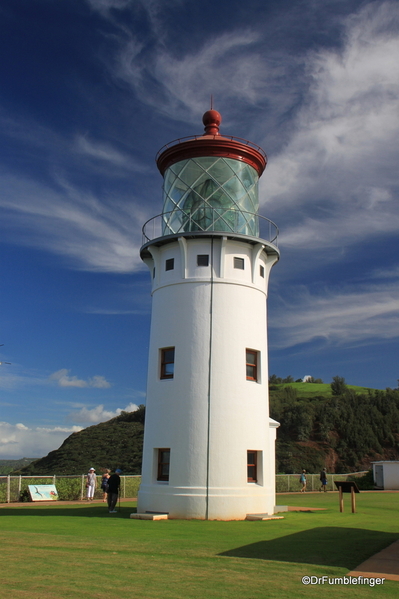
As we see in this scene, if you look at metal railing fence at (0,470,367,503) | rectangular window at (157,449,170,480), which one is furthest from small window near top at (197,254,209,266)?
metal railing fence at (0,470,367,503)

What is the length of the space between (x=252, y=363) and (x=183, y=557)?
9260mm

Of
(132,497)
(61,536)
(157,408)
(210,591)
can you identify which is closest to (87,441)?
(132,497)

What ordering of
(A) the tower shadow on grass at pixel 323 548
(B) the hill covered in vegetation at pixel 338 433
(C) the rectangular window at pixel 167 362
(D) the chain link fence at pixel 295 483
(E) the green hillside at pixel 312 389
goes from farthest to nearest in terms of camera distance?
(E) the green hillside at pixel 312 389
(B) the hill covered in vegetation at pixel 338 433
(D) the chain link fence at pixel 295 483
(C) the rectangular window at pixel 167 362
(A) the tower shadow on grass at pixel 323 548

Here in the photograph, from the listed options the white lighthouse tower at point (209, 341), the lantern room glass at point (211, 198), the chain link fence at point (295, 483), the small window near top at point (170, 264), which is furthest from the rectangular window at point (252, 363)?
the chain link fence at point (295, 483)

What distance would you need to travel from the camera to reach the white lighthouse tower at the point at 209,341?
15586 millimetres

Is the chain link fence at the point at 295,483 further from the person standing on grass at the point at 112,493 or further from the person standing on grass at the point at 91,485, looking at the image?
the person standing on grass at the point at 112,493

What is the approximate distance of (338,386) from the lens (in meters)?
81.1

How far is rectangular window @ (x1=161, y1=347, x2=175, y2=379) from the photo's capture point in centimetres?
1694

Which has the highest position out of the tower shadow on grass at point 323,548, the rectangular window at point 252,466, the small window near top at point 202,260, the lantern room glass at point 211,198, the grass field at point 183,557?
the lantern room glass at point 211,198

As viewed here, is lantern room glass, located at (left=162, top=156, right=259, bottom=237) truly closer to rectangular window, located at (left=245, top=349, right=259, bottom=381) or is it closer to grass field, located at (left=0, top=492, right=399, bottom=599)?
rectangular window, located at (left=245, top=349, right=259, bottom=381)

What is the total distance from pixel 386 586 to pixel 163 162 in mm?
15001

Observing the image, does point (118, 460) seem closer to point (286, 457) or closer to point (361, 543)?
point (286, 457)

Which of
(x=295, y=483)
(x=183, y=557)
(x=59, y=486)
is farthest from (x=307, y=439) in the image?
(x=183, y=557)

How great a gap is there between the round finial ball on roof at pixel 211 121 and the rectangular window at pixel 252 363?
7570mm
